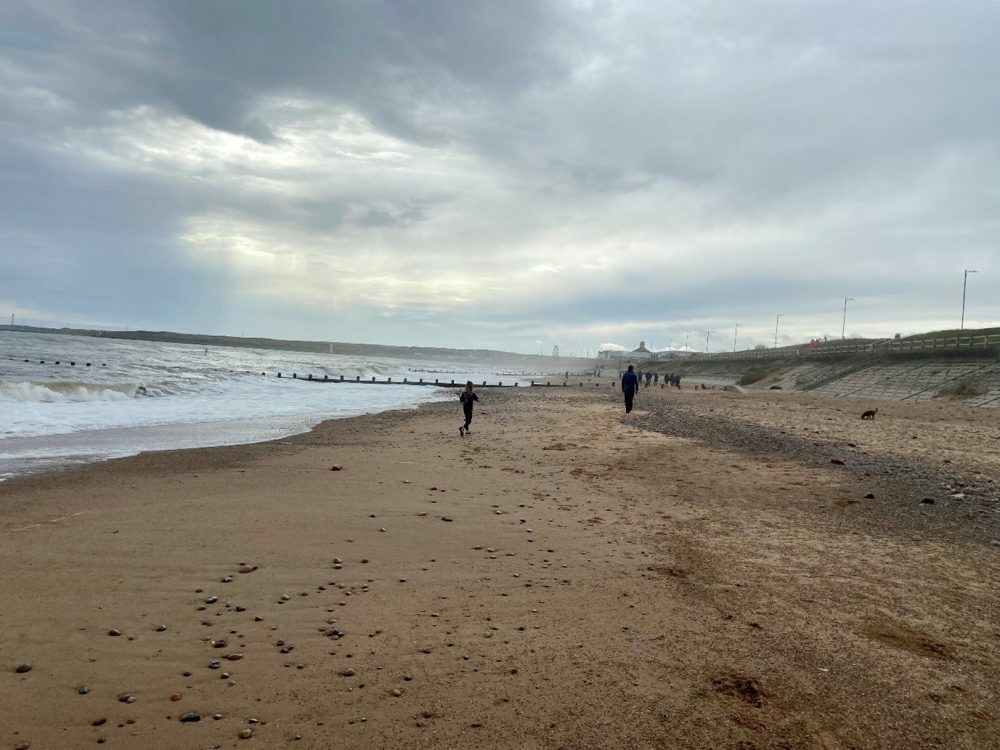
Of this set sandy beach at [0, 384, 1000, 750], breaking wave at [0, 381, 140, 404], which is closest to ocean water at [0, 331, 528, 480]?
breaking wave at [0, 381, 140, 404]

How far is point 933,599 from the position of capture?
5191mm

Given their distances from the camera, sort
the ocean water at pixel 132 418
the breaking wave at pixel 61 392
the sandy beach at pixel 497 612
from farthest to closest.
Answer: the breaking wave at pixel 61 392
the ocean water at pixel 132 418
the sandy beach at pixel 497 612

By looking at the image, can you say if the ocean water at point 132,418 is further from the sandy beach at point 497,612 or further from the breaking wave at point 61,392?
the sandy beach at point 497,612

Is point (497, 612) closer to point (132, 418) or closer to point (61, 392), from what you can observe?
point (132, 418)

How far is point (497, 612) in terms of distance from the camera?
4.86m

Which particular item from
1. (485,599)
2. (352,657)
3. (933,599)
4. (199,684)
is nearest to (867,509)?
(933,599)

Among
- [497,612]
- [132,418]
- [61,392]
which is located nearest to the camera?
[497,612]

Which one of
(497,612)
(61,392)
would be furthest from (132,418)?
(497,612)

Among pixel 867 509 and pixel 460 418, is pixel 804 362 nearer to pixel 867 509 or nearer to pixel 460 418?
pixel 460 418

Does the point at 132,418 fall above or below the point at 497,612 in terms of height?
below

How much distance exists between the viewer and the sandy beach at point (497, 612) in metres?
3.38

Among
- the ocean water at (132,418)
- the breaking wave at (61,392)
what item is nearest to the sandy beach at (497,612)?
the ocean water at (132,418)

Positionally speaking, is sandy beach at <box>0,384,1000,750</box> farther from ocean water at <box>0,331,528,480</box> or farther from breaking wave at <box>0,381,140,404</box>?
breaking wave at <box>0,381,140,404</box>

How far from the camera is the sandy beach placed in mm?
3383
